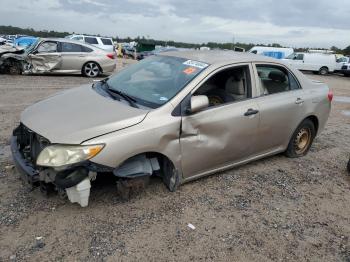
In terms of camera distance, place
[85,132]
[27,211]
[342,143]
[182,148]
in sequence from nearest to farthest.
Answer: [85,132] → [27,211] → [182,148] → [342,143]

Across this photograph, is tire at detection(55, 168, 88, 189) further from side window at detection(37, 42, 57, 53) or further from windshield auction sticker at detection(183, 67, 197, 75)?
side window at detection(37, 42, 57, 53)

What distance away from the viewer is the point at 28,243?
298 centimetres

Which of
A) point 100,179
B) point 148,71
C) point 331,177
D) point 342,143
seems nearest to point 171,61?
point 148,71

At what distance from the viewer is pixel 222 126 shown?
13.2 feet

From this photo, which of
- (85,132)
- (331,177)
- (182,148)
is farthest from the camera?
(331,177)

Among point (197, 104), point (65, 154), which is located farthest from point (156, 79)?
point (65, 154)

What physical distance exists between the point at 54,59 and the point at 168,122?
11.0m

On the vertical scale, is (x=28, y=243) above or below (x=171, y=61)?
below

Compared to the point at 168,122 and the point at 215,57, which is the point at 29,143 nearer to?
the point at 168,122

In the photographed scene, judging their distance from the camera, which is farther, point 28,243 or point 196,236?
point 196,236

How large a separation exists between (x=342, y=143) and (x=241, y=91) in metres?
3.14

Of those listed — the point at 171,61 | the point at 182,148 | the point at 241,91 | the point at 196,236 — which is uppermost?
the point at 171,61

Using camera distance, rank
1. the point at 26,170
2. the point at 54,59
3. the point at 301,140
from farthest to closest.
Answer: the point at 54,59, the point at 301,140, the point at 26,170

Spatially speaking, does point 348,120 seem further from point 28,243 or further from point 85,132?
point 28,243
